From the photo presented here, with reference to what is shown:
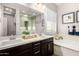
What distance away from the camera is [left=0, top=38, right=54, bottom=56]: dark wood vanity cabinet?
4.33 ft

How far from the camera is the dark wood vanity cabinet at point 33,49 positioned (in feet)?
4.33

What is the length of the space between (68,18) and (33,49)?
1.40 m

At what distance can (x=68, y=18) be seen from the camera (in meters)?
2.40

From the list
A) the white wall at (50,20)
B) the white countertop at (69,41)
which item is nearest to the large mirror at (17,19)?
the white wall at (50,20)

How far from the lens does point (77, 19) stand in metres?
2.27

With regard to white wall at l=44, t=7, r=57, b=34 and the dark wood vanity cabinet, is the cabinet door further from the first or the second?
white wall at l=44, t=7, r=57, b=34

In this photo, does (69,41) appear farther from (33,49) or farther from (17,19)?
(17,19)

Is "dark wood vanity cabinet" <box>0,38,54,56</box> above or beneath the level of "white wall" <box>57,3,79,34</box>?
beneath

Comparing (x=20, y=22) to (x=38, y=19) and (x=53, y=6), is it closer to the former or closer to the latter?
(x=38, y=19)

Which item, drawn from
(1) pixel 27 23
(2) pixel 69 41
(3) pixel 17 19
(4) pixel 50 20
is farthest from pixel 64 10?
(3) pixel 17 19

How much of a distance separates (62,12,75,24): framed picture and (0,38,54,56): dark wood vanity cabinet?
0.74 metres

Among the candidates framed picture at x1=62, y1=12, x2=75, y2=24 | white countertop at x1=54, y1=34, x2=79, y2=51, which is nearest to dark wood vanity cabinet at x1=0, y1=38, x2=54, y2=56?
white countertop at x1=54, y1=34, x2=79, y2=51

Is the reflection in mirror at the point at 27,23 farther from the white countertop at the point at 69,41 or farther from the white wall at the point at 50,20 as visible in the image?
the white countertop at the point at 69,41

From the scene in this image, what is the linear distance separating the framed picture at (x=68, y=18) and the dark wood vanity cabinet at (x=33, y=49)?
0.74 m
